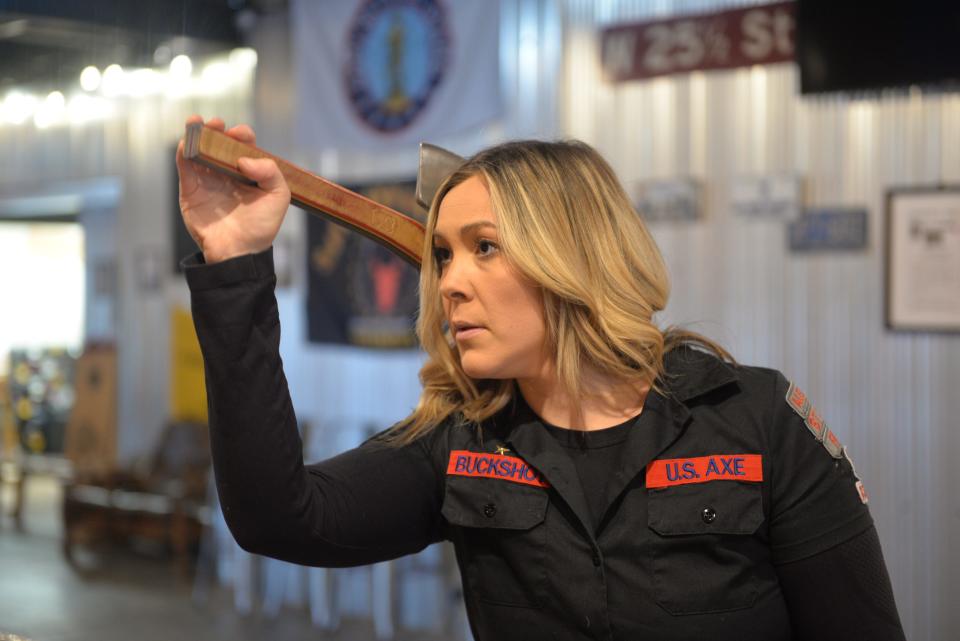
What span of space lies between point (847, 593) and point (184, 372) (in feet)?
21.4

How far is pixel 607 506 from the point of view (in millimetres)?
1371

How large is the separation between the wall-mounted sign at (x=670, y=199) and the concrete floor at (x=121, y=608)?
7.54 ft

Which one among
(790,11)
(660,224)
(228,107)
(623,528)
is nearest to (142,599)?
(228,107)

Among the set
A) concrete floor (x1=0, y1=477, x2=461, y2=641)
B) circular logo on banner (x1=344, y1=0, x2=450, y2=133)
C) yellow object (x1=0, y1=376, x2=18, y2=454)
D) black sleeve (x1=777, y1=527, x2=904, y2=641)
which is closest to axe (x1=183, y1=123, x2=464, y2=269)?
black sleeve (x1=777, y1=527, x2=904, y2=641)

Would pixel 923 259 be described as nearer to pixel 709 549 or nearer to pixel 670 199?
pixel 670 199

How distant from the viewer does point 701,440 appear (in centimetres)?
140

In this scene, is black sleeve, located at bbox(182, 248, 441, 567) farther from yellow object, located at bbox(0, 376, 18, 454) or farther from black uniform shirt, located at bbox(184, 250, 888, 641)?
A: yellow object, located at bbox(0, 376, 18, 454)

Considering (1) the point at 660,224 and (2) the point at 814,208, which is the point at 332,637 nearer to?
(1) the point at 660,224

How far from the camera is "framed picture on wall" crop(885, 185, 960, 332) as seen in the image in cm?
410

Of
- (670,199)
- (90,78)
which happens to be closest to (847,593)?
(670,199)

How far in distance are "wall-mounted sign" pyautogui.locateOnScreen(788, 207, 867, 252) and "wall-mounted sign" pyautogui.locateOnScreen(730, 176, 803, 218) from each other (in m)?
0.06

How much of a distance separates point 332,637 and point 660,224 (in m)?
2.60

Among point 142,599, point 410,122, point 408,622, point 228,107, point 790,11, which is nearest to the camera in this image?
point 790,11

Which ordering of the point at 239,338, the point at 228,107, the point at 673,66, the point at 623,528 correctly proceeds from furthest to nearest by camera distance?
the point at 228,107 < the point at 673,66 < the point at 623,528 < the point at 239,338
